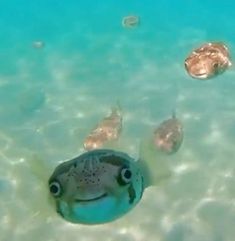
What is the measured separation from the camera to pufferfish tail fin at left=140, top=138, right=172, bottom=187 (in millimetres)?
3248

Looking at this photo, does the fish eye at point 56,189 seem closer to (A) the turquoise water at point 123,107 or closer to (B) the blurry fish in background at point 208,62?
(A) the turquoise water at point 123,107

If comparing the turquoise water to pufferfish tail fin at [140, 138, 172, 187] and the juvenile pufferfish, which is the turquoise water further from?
pufferfish tail fin at [140, 138, 172, 187]

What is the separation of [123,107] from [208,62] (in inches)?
181

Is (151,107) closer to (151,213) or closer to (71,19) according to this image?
(151,213)

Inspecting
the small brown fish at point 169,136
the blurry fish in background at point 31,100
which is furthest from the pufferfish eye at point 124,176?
the blurry fish in background at point 31,100

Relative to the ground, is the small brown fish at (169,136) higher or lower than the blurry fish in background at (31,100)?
higher

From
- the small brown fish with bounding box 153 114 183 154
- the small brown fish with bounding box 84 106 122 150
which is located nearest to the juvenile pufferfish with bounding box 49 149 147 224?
the small brown fish with bounding box 153 114 183 154

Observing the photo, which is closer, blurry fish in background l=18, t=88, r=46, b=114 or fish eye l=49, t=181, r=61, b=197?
fish eye l=49, t=181, r=61, b=197

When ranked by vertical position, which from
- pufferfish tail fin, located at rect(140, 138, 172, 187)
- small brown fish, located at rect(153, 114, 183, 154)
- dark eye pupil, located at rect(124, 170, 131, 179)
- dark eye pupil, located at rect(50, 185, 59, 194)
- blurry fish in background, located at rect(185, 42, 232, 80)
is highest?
dark eye pupil, located at rect(124, 170, 131, 179)

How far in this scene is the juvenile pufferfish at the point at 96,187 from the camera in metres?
2.73

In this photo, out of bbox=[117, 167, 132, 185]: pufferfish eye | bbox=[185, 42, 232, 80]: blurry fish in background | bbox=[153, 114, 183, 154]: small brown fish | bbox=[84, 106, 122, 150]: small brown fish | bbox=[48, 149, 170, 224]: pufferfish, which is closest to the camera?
bbox=[48, 149, 170, 224]: pufferfish

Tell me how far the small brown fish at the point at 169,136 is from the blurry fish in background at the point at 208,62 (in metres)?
1.07

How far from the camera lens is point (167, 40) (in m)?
16.3

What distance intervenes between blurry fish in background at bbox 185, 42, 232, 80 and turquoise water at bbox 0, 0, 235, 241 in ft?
7.10
